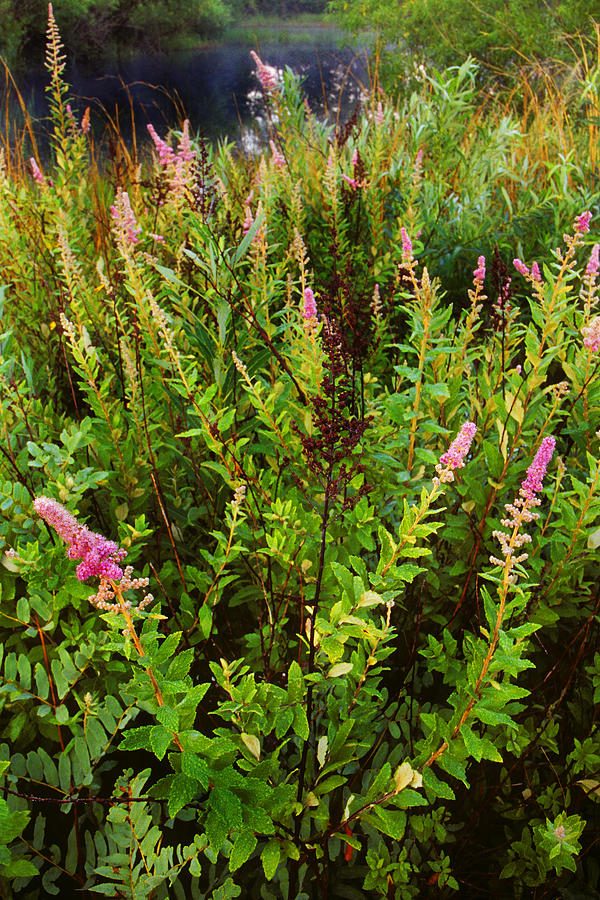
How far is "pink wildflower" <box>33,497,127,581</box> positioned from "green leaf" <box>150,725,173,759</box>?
184 mm

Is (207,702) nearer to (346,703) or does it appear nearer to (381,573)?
(346,703)

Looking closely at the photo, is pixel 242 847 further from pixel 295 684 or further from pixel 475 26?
pixel 475 26

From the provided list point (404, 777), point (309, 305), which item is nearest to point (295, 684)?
point (404, 777)

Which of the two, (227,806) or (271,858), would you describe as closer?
(227,806)

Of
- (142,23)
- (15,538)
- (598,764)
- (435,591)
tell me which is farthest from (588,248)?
(142,23)

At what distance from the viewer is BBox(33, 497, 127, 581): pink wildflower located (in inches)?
27.9

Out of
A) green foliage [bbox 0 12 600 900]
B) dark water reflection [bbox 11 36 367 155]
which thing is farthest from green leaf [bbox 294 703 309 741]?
dark water reflection [bbox 11 36 367 155]

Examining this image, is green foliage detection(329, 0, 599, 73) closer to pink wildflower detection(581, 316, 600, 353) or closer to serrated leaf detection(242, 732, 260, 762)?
pink wildflower detection(581, 316, 600, 353)

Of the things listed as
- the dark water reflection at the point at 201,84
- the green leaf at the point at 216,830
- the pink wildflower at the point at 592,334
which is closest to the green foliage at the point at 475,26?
the dark water reflection at the point at 201,84

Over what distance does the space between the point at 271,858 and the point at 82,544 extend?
0.51 m

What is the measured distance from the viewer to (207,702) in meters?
1.21

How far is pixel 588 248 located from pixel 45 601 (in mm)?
2603

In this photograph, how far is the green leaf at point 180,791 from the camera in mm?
612

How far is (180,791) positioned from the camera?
2.08ft
